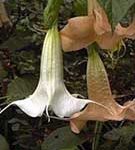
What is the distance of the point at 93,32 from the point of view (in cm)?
98

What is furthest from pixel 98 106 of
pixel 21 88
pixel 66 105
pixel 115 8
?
pixel 21 88

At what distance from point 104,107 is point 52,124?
881 millimetres

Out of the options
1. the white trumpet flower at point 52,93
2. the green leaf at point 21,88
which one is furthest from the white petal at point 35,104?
the green leaf at point 21,88

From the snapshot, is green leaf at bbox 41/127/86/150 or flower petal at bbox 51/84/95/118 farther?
green leaf at bbox 41/127/86/150

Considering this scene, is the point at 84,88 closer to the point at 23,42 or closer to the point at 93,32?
the point at 23,42

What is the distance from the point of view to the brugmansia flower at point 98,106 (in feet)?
3.19

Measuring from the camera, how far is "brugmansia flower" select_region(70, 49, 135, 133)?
972 millimetres

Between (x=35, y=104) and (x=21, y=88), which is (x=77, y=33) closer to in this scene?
(x=35, y=104)

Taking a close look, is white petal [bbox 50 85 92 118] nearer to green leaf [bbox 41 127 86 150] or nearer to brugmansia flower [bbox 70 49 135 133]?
brugmansia flower [bbox 70 49 135 133]

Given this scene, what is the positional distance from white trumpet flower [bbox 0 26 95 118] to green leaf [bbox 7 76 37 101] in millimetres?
470

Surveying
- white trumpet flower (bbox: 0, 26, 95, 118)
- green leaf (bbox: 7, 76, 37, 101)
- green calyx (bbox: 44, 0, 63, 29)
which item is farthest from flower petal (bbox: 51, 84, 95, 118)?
green leaf (bbox: 7, 76, 37, 101)

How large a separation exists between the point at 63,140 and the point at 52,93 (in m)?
0.60

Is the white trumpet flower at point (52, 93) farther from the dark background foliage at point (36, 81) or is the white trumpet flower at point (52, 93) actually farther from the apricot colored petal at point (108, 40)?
the dark background foliage at point (36, 81)

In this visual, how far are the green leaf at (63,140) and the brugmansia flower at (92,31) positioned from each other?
538 millimetres
